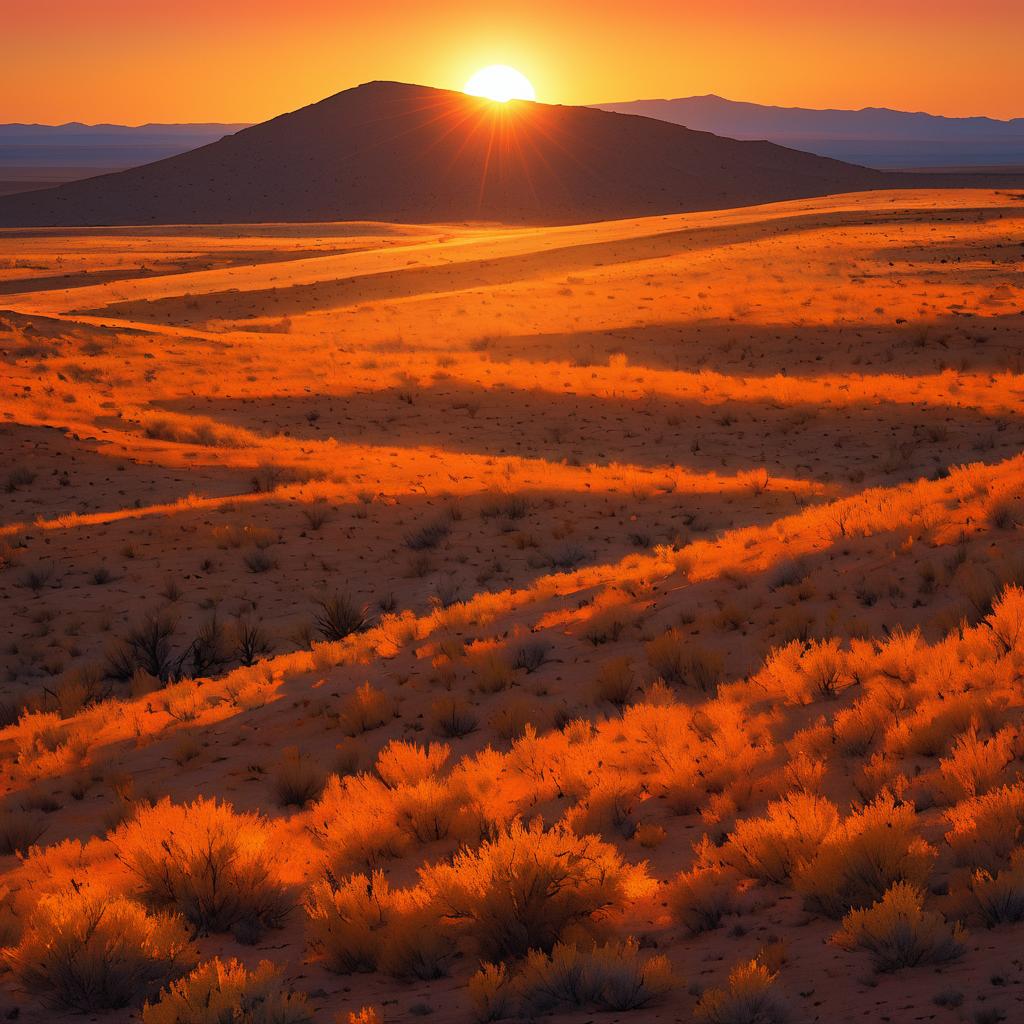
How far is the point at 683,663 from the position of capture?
33.8 ft

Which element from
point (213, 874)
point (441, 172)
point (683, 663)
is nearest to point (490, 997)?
point (213, 874)

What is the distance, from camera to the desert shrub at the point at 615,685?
10039mm

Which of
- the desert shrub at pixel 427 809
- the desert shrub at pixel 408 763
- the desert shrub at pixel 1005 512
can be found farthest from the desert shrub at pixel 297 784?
the desert shrub at pixel 1005 512

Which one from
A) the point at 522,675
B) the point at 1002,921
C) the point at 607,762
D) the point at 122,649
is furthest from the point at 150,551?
the point at 1002,921

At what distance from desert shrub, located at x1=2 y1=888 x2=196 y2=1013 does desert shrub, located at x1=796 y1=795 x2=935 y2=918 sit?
10.8ft

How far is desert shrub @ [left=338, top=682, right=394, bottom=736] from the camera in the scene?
398 inches

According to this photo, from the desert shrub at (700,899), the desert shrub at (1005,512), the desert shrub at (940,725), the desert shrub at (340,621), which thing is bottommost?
the desert shrub at (340,621)

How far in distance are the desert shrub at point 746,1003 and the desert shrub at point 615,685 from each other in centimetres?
495

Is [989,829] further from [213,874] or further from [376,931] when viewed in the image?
[213,874]

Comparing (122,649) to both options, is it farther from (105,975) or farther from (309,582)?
(105,975)

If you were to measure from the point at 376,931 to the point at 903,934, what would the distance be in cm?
271

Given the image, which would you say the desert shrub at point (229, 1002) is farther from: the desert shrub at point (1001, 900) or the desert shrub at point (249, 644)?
the desert shrub at point (249, 644)

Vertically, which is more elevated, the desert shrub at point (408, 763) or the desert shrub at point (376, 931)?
the desert shrub at point (376, 931)

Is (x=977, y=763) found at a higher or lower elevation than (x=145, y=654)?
higher
